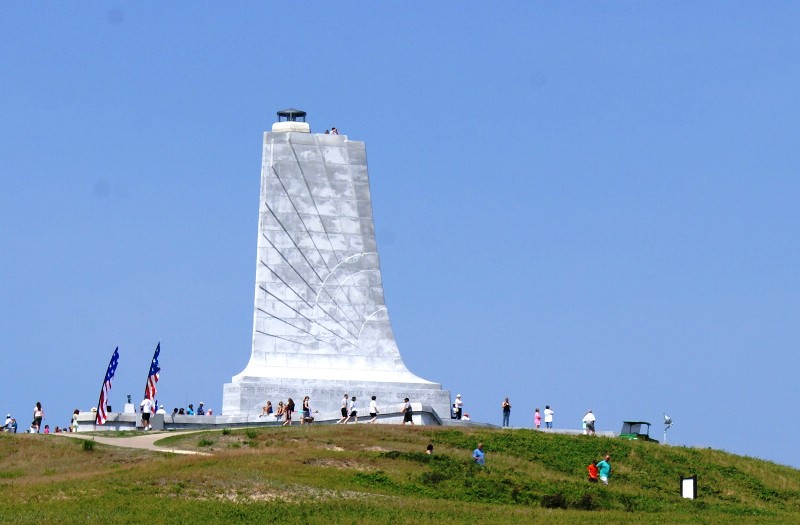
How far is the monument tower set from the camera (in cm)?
5522

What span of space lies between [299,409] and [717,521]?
20460mm

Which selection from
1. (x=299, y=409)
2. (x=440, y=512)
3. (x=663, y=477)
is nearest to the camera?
(x=440, y=512)

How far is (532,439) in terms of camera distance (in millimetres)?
48000

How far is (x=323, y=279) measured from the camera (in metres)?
56.3

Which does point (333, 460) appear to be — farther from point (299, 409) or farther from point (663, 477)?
point (299, 409)

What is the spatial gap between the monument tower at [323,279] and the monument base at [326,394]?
44 mm

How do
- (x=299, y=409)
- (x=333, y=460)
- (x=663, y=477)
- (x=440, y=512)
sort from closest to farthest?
1. (x=440, y=512)
2. (x=333, y=460)
3. (x=663, y=477)
4. (x=299, y=409)

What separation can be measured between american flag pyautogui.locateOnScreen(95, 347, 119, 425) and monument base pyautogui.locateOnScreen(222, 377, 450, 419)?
148 inches

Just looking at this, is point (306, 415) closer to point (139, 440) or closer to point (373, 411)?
point (373, 411)

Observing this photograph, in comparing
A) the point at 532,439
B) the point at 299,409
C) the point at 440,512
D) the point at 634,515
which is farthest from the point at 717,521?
the point at 299,409

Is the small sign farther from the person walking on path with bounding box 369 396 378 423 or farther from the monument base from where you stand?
the monument base

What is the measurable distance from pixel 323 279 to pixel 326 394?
13.2ft

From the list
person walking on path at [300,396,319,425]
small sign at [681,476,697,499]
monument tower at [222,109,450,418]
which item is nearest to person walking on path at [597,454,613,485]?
small sign at [681,476,697,499]

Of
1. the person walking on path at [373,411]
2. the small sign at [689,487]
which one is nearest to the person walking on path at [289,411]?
the person walking on path at [373,411]
